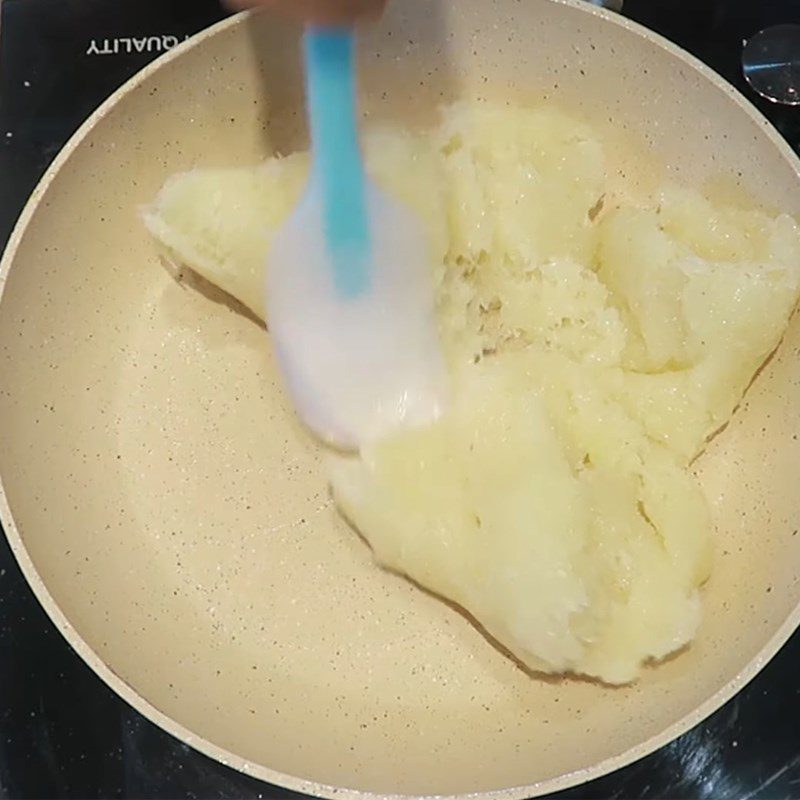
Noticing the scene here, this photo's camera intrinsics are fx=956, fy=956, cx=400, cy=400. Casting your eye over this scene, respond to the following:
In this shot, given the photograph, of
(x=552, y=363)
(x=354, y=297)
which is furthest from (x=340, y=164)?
(x=552, y=363)

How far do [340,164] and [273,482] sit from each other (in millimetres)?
337

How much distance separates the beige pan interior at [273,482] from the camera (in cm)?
87

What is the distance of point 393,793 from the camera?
0.83 m

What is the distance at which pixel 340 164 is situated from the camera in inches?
37.4

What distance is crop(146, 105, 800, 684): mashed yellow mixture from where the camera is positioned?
85 cm

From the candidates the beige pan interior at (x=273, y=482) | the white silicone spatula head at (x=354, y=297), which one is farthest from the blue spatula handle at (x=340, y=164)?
the beige pan interior at (x=273, y=482)

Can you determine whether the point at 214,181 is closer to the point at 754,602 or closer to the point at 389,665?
the point at 389,665

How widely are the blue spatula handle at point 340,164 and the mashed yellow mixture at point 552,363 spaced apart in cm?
5

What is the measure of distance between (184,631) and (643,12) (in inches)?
35.7

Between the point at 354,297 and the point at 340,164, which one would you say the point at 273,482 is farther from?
the point at 340,164

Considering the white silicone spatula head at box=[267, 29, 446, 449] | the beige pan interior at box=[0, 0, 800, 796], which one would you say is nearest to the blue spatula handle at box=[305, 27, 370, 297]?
the white silicone spatula head at box=[267, 29, 446, 449]

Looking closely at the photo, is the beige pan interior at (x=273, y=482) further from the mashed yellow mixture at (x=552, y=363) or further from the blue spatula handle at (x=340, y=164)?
the blue spatula handle at (x=340, y=164)

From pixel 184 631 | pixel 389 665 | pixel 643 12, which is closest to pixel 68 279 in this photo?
pixel 184 631

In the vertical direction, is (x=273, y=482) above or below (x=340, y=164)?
below
